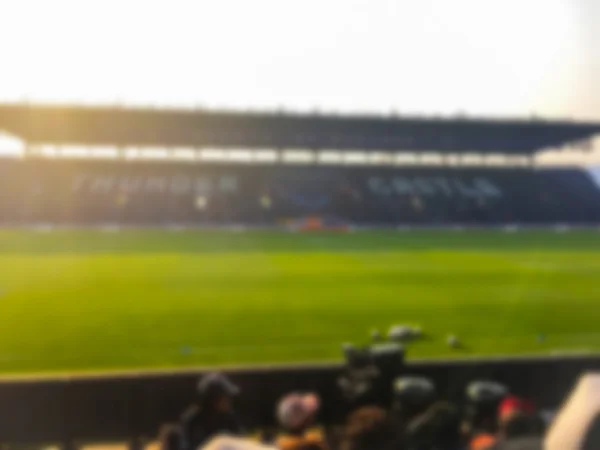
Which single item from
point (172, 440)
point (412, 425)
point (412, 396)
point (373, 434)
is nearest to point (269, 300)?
point (412, 396)

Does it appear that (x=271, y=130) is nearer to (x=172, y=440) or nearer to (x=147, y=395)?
(x=147, y=395)

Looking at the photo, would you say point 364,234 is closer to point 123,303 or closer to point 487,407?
point 123,303

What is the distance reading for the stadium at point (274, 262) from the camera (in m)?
4.14

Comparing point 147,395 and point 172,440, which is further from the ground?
point 172,440

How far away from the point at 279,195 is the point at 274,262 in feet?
Result: 55.5

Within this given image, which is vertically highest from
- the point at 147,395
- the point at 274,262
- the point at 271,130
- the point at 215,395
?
the point at 271,130

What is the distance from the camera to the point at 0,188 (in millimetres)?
31781

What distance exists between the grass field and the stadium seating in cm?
1006

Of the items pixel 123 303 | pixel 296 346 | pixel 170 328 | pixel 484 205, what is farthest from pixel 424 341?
pixel 484 205

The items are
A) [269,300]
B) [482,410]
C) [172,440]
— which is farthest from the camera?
[269,300]

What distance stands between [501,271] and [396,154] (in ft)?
70.4

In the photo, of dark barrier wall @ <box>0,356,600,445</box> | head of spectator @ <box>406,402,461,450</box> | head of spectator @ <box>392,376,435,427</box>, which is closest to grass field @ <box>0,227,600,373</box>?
dark barrier wall @ <box>0,356,600,445</box>

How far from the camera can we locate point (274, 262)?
57.0 feet

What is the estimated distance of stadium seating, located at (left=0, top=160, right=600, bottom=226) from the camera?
3162 cm
